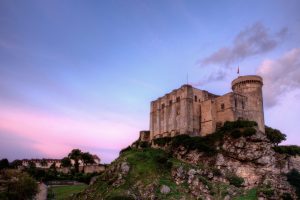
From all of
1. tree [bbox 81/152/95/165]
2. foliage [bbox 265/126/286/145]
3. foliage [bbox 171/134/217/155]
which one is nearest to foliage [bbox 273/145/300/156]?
foliage [bbox 265/126/286/145]

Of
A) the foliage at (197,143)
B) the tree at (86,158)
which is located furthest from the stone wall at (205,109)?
the tree at (86,158)

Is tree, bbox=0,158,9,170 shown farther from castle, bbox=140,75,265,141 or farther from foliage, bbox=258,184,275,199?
foliage, bbox=258,184,275,199

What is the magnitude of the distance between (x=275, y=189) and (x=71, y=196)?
1265 inches

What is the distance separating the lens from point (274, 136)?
66500 mm

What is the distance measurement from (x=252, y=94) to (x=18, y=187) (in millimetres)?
42972

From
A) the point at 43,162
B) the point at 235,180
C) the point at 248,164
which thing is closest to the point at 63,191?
the point at 235,180

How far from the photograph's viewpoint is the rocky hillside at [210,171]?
159ft

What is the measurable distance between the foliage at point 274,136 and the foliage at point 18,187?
4252 centimetres

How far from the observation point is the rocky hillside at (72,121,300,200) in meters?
48.5

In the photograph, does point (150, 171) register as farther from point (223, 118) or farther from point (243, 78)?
point (243, 78)

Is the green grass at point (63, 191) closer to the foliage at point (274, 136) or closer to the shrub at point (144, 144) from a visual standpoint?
the shrub at point (144, 144)

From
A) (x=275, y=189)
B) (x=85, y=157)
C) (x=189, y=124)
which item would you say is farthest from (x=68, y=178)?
(x=275, y=189)

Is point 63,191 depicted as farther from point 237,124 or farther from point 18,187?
point 237,124

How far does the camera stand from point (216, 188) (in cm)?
4909
